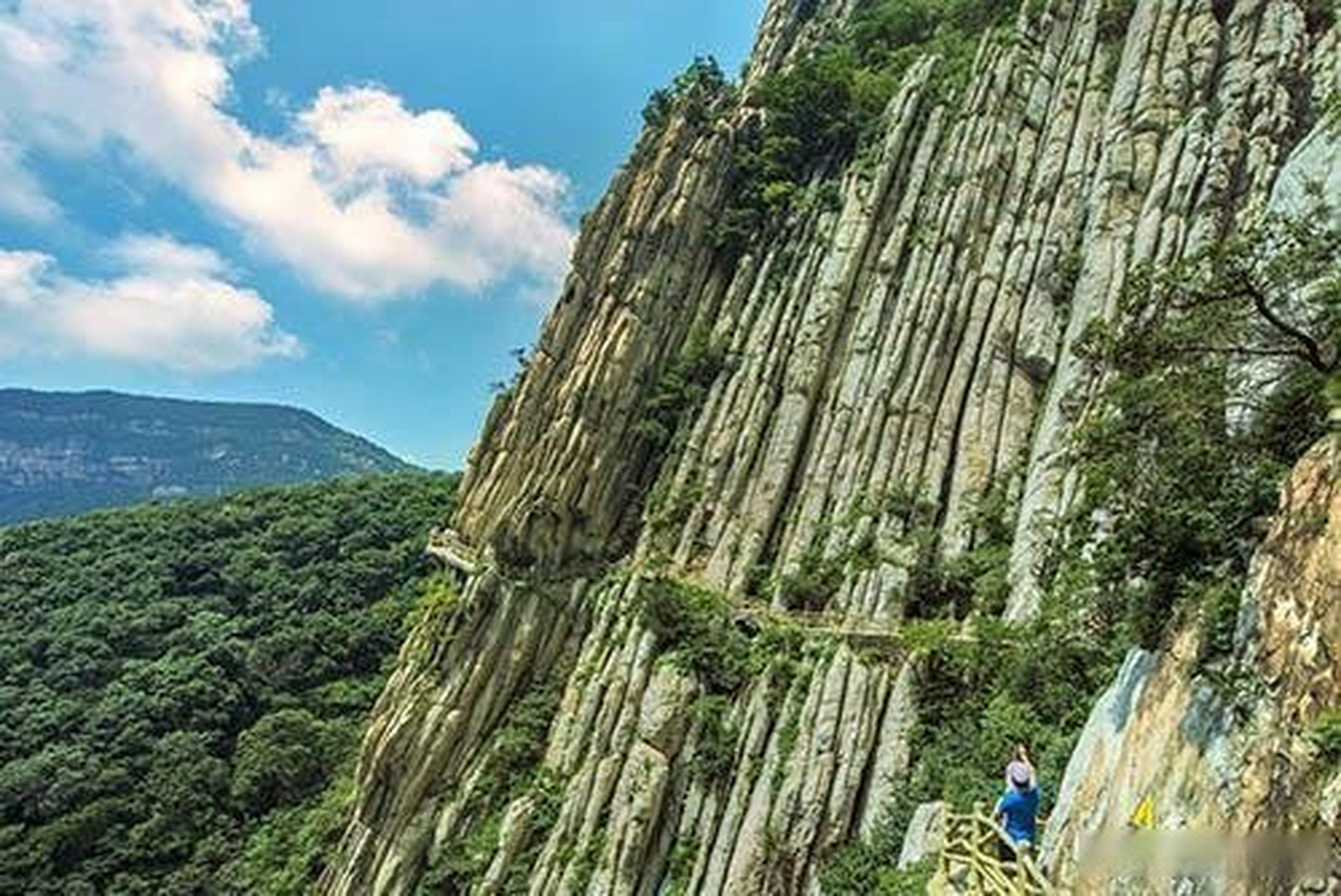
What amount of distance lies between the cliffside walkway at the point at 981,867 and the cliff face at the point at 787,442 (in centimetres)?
1111

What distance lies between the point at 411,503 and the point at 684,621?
4170cm

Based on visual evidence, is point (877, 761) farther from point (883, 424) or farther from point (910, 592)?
point (883, 424)

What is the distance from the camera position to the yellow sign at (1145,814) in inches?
398

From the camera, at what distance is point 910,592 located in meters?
31.6

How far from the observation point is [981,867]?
12.1m

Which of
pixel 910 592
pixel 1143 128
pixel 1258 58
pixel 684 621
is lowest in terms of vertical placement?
pixel 684 621

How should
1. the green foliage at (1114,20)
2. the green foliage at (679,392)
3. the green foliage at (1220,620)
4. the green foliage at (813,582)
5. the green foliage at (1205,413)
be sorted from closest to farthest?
1. the green foliage at (1220,620)
2. the green foliage at (1205,413)
3. the green foliage at (813,582)
4. the green foliage at (1114,20)
5. the green foliage at (679,392)

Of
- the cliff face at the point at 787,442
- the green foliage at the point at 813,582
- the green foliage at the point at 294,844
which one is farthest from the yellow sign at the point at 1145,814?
the green foliage at the point at 294,844

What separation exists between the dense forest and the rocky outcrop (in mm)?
36628

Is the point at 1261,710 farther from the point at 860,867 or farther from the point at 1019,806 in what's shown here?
the point at 860,867

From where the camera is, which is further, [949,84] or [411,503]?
[411,503]

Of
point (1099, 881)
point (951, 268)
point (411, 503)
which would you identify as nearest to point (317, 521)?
point (411, 503)

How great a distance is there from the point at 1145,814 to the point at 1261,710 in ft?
5.76

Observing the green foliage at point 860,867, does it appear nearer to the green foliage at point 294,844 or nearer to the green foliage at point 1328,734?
the green foliage at point 1328,734
